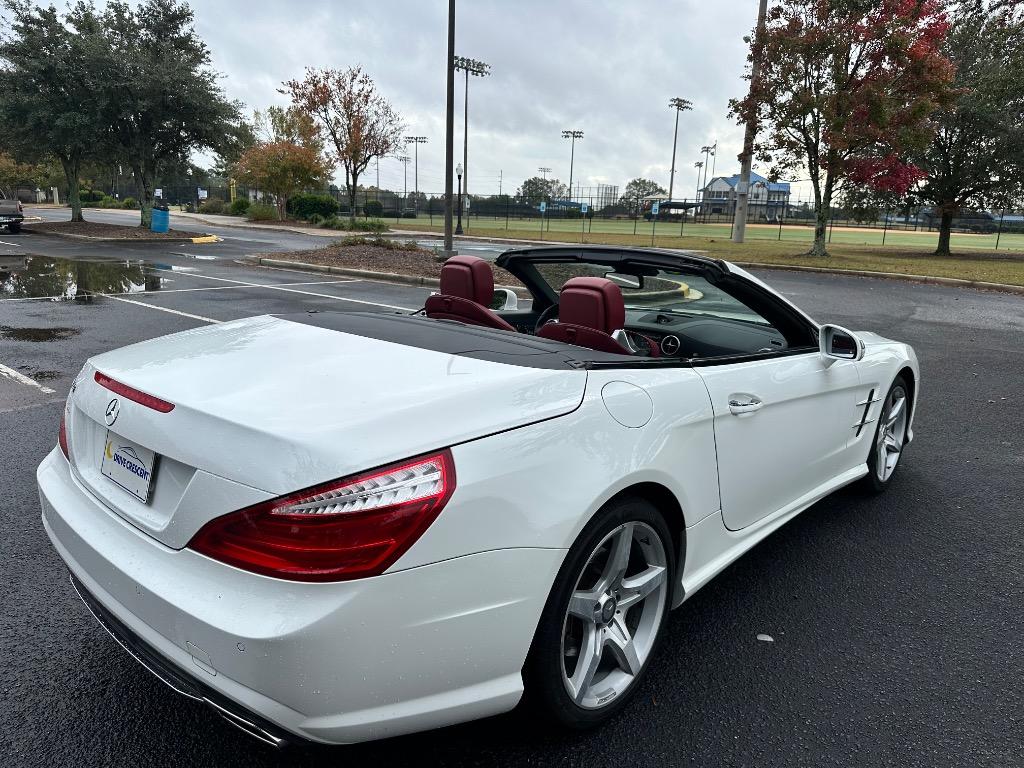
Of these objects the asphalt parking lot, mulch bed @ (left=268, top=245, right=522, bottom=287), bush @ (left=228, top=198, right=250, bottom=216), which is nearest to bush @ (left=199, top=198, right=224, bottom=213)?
bush @ (left=228, top=198, right=250, bottom=216)

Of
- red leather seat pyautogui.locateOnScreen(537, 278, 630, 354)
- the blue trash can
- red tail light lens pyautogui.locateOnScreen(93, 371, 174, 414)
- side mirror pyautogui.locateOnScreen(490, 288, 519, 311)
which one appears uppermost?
the blue trash can

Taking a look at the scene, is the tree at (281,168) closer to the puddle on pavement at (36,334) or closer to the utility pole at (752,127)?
the utility pole at (752,127)

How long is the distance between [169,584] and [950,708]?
2.48m

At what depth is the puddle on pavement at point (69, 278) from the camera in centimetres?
1166

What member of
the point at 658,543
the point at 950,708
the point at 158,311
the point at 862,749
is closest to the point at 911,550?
the point at 950,708

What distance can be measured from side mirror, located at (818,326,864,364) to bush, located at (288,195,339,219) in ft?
135

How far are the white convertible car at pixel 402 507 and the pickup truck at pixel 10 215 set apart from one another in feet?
95.2

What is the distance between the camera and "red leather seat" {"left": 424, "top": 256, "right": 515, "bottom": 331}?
10.5 feet

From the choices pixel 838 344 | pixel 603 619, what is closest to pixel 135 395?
pixel 603 619

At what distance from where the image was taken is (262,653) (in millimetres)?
1637

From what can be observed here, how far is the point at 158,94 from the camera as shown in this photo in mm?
24281

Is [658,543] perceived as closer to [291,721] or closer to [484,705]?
[484,705]

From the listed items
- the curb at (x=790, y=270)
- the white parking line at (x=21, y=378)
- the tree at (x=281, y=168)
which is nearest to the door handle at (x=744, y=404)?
the white parking line at (x=21, y=378)

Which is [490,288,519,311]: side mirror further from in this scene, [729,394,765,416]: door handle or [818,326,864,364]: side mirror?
[729,394,765,416]: door handle
